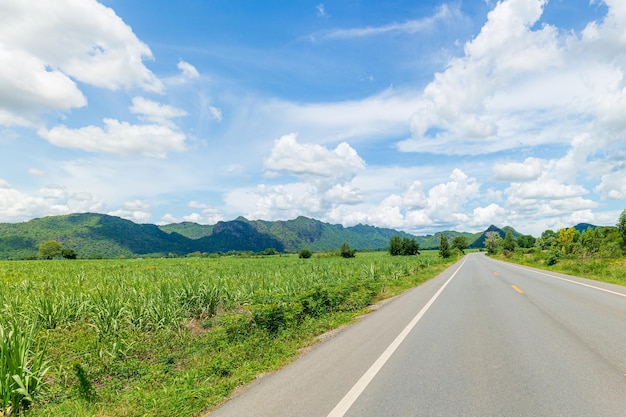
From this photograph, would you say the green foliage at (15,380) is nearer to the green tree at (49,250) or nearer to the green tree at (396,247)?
the green tree at (396,247)

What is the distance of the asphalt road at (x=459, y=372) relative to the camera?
3842 millimetres

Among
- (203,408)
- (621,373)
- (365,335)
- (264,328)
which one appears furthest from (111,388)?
(621,373)

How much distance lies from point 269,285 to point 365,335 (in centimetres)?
729

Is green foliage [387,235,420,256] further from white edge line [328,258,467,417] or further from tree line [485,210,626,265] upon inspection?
white edge line [328,258,467,417]

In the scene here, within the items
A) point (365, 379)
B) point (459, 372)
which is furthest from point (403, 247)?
point (365, 379)

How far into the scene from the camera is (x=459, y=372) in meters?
4.94

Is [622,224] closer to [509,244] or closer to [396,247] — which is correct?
[509,244]

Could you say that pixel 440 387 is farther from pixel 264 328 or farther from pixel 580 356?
pixel 264 328

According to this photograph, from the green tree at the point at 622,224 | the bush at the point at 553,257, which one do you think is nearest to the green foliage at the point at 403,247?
the green tree at the point at 622,224

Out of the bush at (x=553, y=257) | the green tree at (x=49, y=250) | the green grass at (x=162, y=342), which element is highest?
the bush at (x=553, y=257)

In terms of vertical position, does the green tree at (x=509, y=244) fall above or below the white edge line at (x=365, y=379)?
above

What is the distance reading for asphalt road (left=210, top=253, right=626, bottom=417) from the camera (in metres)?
3.84

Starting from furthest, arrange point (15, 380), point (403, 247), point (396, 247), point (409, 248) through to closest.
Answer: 1. point (396, 247)
2. point (403, 247)
3. point (409, 248)
4. point (15, 380)

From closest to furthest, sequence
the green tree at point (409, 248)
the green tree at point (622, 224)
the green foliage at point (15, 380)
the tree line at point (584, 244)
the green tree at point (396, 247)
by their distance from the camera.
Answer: the green foliage at point (15, 380)
the tree line at point (584, 244)
the green tree at point (622, 224)
the green tree at point (409, 248)
the green tree at point (396, 247)
